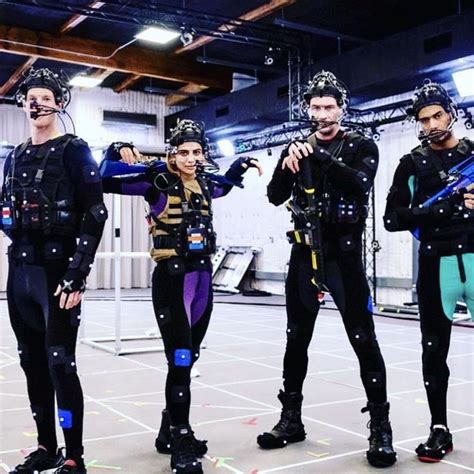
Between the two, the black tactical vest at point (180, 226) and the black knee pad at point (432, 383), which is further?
the black knee pad at point (432, 383)

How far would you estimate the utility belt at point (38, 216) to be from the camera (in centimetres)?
329

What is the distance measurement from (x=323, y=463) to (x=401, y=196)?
1.63 metres

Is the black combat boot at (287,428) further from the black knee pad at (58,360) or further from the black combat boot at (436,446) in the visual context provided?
the black knee pad at (58,360)

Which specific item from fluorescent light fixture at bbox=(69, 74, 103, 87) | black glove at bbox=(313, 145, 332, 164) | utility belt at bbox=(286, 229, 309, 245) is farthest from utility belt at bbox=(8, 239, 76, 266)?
fluorescent light fixture at bbox=(69, 74, 103, 87)

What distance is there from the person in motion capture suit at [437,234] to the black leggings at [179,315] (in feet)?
3.98

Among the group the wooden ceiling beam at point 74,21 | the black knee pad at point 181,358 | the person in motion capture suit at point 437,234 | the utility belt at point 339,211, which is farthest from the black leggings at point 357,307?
the wooden ceiling beam at point 74,21

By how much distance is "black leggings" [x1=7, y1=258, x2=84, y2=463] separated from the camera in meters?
3.26

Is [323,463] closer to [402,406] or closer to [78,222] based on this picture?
[402,406]

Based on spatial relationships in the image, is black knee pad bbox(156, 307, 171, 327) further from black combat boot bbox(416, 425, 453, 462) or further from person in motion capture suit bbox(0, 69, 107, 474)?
black combat boot bbox(416, 425, 453, 462)

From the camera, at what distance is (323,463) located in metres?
3.84

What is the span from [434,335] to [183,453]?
5.18 ft

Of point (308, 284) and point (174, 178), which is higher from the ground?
point (174, 178)

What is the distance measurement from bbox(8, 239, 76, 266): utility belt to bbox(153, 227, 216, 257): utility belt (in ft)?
2.06

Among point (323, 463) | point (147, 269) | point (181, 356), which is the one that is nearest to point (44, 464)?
point (181, 356)
